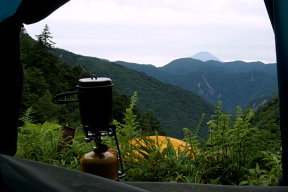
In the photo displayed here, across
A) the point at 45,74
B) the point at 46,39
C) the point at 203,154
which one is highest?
the point at 46,39

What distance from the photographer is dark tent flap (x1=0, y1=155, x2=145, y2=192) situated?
1.47 metres

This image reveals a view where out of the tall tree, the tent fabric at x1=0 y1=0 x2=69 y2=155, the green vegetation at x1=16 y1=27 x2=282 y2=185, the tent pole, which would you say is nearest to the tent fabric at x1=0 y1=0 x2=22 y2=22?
the tent fabric at x1=0 y1=0 x2=69 y2=155

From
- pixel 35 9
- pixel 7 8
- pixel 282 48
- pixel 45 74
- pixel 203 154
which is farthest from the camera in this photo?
pixel 45 74

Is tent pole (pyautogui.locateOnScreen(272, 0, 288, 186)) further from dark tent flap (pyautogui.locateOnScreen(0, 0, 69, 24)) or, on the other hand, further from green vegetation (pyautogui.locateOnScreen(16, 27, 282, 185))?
dark tent flap (pyautogui.locateOnScreen(0, 0, 69, 24))

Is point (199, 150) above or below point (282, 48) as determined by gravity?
below

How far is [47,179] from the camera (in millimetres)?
1505

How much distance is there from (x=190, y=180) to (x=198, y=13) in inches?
43.6

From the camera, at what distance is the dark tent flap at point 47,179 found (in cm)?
147

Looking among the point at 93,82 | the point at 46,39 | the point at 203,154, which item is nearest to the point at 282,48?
the point at 93,82

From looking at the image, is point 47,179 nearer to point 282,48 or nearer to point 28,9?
point 28,9

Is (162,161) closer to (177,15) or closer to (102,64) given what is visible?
(177,15)

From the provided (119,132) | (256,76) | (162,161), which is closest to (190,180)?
(162,161)

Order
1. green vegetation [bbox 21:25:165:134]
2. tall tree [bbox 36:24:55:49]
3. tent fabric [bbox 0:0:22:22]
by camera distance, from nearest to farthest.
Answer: tent fabric [bbox 0:0:22:22]
green vegetation [bbox 21:25:165:134]
tall tree [bbox 36:24:55:49]

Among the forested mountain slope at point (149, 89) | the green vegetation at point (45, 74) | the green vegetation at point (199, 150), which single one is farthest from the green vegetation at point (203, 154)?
the forested mountain slope at point (149, 89)
